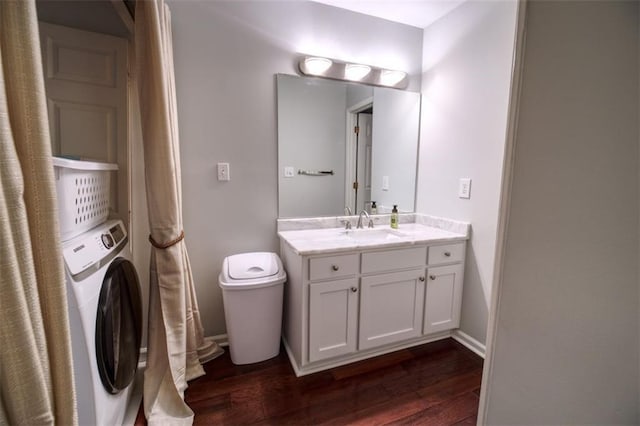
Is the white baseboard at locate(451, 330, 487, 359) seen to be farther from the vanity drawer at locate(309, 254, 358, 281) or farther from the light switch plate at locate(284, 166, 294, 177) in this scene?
the light switch plate at locate(284, 166, 294, 177)

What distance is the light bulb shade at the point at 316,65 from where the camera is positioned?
1965 mm

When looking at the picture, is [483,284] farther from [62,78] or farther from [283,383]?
[62,78]

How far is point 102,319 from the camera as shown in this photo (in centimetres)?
108

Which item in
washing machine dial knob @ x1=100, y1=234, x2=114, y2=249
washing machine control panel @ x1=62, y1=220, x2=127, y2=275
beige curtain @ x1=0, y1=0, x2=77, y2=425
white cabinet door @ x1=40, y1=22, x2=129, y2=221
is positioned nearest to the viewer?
beige curtain @ x1=0, y1=0, x2=77, y2=425

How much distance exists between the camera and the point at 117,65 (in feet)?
5.08

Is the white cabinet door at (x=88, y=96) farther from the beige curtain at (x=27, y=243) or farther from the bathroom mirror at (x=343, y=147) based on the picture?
the beige curtain at (x=27, y=243)

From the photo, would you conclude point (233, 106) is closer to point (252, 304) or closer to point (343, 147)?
point (343, 147)

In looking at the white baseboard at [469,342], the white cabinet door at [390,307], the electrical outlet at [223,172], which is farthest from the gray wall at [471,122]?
the electrical outlet at [223,172]

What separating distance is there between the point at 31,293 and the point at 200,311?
1.51 metres

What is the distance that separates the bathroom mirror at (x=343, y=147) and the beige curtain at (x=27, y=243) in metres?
1.48

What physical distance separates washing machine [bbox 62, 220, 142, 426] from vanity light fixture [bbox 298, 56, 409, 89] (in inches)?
60.4

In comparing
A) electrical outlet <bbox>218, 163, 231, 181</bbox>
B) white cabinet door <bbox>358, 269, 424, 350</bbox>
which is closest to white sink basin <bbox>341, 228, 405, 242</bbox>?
white cabinet door <bbox>358, 269, 424, 350</bbox>

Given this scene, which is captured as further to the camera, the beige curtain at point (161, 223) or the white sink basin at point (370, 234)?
the white sink basin at point (370, 234)

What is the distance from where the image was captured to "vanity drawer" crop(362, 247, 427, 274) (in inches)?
67.3
